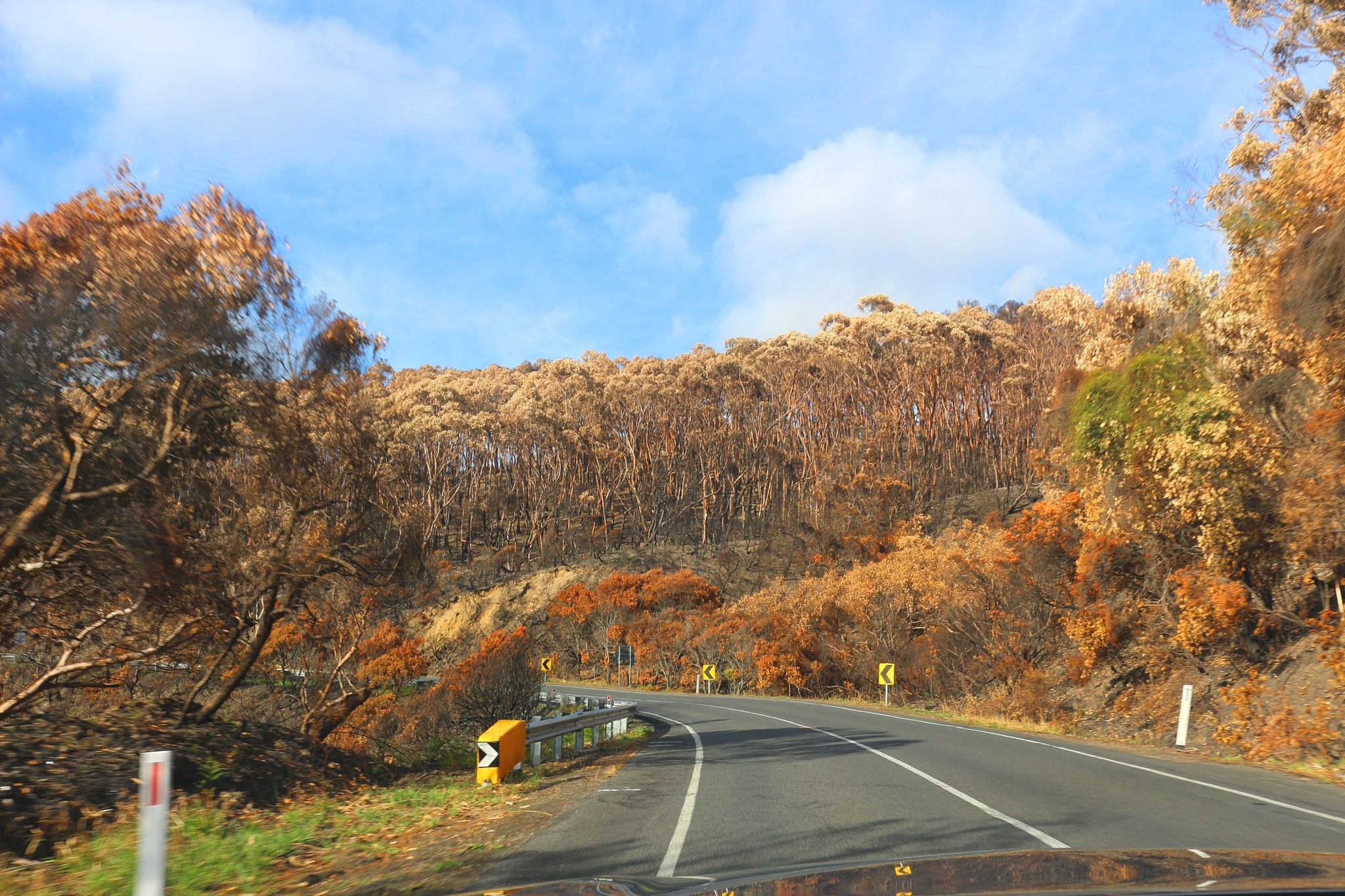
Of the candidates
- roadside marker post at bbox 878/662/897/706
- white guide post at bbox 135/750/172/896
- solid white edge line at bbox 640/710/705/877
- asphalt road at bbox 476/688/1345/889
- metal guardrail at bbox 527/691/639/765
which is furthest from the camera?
roadside marker post at bbox 878/662/897/706

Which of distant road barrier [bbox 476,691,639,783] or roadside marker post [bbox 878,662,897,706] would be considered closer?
distant road barrier [bbox 476,691,639,783]

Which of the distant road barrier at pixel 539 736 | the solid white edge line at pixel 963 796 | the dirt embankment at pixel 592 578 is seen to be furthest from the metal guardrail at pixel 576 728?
the dirt embankment at pixel 592 578

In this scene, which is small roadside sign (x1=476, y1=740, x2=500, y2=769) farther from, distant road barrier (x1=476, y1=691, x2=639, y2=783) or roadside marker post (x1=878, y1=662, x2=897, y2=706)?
roadside marker post (x1=878, y1=662, x2=897, y2=706)

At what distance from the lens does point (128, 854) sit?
7492mm

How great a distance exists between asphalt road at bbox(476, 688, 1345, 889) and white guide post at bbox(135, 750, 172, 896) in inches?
91.4

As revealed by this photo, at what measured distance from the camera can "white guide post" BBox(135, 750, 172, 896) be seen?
16.3 ft

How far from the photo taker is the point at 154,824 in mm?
5008

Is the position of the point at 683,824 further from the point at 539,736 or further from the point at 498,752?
the point at 539,736

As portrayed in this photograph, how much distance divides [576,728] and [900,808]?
805 cm

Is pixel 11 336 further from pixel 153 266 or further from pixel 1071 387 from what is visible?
pixel 1071 387

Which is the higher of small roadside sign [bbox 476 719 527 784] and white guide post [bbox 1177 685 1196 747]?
small roadside sign [bbox 476 719 527 784]

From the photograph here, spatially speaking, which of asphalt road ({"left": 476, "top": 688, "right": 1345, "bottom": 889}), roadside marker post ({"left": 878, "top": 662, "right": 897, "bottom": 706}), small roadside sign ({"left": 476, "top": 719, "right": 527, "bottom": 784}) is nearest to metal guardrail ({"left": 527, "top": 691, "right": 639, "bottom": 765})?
small roadside sign ({"left": 476, "top": 719, "right": 527, "bottom": 784})

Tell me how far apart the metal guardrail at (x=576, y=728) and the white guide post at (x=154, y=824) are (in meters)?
8.99

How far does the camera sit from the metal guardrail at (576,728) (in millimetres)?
14328
